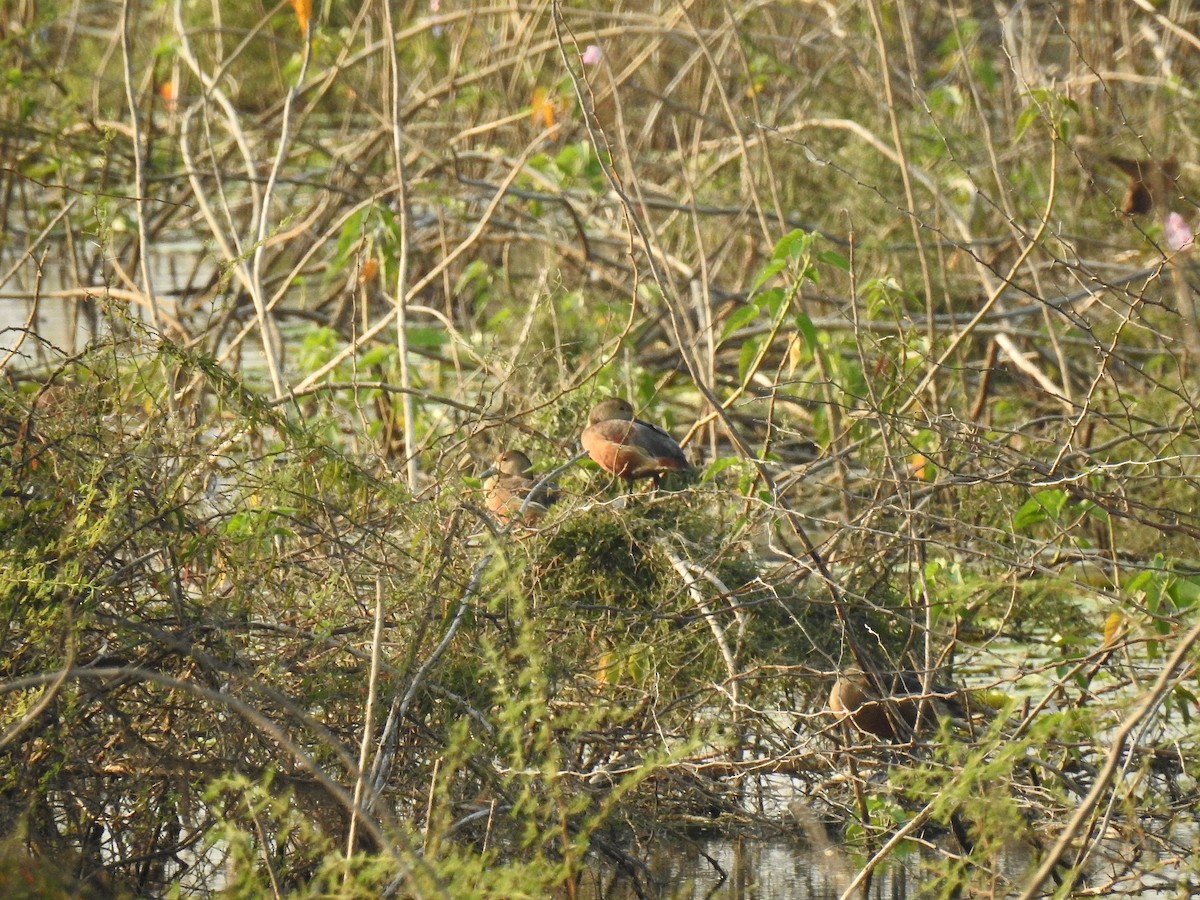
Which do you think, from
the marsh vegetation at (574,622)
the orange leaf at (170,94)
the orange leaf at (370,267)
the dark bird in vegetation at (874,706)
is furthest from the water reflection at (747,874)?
the orange leaf at (170,94)

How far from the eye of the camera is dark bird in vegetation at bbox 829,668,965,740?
3.13 meters

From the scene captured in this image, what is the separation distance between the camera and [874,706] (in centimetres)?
324

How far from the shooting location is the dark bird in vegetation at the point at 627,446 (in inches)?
142

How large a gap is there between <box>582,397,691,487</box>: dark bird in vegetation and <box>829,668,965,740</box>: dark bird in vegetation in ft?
2.10

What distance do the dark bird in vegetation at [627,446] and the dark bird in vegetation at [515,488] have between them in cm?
14

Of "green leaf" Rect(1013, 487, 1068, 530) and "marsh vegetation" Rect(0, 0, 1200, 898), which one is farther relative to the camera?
"green leaf" Rect(1013, 487, 1068, 530)

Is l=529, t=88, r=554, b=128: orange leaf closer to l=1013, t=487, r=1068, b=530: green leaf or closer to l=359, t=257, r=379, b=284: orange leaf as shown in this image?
l=359, t=257, r=379, b=284: orange leaf

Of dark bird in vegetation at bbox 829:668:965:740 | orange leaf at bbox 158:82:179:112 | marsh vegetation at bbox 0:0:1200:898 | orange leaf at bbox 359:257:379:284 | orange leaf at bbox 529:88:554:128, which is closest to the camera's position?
marsh vegetation at bbox 0:0:1200:898

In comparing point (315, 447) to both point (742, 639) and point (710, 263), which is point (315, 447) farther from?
point (710, 263)

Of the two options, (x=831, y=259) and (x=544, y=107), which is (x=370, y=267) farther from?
(x=831, y=259)

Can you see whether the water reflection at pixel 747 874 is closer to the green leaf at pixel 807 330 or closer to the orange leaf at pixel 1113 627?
the orange leaf at pixel 1113 627

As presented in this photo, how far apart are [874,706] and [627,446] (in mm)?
785

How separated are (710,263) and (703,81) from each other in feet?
7.76

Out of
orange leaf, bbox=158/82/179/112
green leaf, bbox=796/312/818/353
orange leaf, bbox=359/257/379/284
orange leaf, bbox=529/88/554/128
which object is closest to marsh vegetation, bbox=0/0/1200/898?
green leaf, bbox=796/312/818/353
